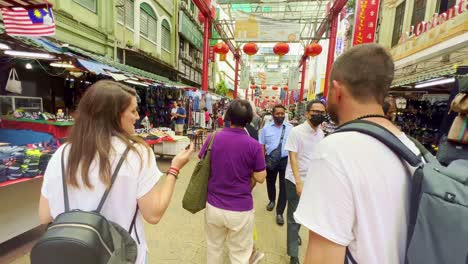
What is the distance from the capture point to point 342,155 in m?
0.78

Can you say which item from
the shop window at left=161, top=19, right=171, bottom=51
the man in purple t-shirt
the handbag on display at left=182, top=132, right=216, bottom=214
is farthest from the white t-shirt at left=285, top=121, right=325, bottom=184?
the shop window at left=161, top=19, right=171, bottom=51

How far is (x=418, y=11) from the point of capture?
8.10m

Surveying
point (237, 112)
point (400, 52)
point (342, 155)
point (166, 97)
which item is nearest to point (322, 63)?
point (400, 52)

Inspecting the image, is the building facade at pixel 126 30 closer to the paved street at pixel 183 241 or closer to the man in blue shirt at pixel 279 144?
the paved street at pixel 183 241

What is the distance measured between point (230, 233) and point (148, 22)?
12385 mm

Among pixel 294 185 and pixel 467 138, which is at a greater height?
pixel 467 138

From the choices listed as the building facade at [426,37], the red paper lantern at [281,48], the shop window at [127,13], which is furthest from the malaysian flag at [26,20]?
the red paper lantern at [281,48]

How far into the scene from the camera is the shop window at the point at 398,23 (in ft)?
29.9

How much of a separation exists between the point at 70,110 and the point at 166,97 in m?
4.29

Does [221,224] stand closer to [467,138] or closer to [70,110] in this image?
[467,138]

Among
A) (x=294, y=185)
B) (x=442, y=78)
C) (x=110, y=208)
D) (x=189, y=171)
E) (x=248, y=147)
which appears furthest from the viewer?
(x=189, y=171)

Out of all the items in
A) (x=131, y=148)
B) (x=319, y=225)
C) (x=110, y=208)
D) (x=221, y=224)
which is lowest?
(x=221, y=224)

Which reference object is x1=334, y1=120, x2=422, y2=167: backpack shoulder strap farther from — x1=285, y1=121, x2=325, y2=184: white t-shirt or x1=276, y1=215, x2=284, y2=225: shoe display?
x1=276, y1=215, x2=284, y2=225: shoe display

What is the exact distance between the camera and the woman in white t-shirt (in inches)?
40.7
